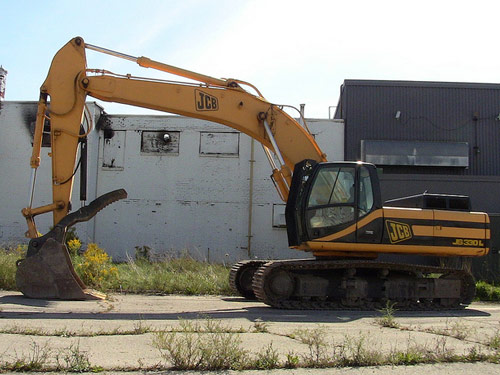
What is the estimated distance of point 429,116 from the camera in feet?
76.1

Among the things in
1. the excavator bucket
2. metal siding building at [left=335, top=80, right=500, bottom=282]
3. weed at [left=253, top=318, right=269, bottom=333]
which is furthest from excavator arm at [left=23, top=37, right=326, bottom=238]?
metal siding building at [left=335, top=80, right=500, bottom=282]

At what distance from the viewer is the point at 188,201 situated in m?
22.7

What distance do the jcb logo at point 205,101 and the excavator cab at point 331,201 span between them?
84.1 inches

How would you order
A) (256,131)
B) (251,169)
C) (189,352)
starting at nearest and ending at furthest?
(189,352), (256,131), (251,169)

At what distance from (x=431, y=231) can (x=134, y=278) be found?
6356mm

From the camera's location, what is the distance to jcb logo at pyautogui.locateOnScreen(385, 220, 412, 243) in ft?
30.9

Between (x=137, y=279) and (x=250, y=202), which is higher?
(x=250, y=202)

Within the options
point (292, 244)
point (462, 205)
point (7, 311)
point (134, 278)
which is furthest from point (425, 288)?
point (7, 311)

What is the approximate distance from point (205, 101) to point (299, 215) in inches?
115

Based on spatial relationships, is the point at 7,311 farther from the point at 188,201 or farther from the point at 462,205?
the point at 188,201

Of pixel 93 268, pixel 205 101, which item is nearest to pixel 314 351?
pixel 205 101

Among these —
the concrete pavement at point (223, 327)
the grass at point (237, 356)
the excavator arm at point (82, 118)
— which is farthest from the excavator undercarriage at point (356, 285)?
the grass at point (237, 356)

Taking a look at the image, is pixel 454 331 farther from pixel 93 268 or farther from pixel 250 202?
pixel 250 202

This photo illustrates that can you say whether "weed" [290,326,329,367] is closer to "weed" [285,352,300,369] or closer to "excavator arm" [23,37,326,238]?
"weed" [285,352,300,369]
